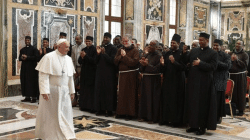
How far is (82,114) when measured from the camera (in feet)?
23.4

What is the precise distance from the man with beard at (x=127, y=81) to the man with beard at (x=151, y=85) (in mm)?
240

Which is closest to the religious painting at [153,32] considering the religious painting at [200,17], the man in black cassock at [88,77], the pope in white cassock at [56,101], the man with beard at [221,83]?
the religious painting at [200,17]

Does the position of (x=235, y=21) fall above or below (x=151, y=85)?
above

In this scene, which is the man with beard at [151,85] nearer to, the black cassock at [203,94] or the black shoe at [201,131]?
the black cassock at [203,94]

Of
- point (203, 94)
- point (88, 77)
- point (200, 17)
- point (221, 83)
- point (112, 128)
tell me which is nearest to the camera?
point (203, 94)

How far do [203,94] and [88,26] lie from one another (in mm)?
6229

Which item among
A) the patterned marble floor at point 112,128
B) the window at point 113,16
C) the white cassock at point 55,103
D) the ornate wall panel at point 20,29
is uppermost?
the window at point 113,16

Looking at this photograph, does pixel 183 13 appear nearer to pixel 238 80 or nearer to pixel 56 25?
pixel 56 25

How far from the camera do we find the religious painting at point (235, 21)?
17.2m

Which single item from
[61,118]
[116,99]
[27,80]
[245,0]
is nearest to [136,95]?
[116,99]

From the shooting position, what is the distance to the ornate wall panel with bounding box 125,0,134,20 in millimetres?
12531

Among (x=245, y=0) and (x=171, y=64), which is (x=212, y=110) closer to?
(x=171, y=64)

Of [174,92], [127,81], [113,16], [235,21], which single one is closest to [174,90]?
[174,92]

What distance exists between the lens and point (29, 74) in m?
8.51
